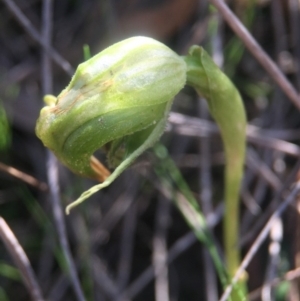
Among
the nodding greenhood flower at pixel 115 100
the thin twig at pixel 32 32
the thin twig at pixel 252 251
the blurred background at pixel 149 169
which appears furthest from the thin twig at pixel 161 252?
the nodding greenhood flower at pixel 115 100

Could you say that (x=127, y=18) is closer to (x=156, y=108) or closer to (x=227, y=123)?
(x=227, y=123)

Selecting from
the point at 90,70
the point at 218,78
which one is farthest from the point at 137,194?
the point at 90,70

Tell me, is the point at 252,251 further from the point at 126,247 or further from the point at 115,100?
the point at 126,247

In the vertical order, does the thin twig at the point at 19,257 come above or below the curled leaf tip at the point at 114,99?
below

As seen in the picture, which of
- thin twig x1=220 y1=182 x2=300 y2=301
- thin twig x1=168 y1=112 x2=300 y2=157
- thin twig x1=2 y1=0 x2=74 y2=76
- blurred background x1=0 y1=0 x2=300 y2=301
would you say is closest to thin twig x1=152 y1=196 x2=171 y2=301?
blurred background x1=0 y1=0 x2=300 y2=301

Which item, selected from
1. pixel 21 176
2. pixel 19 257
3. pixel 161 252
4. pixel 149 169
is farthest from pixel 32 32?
pixel 161 252

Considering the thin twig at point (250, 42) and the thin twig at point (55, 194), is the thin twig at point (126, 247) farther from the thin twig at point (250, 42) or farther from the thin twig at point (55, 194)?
the thin twig at point (250, 42)
